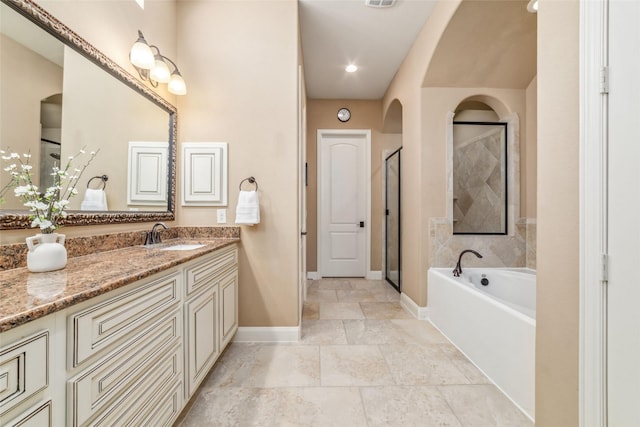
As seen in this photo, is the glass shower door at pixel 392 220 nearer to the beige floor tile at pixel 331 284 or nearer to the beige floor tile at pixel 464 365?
the beige floor tile at pixel 331 284

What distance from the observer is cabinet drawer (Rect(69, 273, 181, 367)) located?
722 mm

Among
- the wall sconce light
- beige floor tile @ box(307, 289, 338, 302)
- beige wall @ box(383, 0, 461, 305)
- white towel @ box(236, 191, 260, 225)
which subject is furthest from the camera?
beige floor tile @ box(307, 289, 338, 302)

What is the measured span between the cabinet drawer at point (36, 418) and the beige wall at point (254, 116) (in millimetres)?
1529

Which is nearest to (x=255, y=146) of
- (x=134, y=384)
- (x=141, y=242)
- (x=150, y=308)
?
(x=141, y=242)

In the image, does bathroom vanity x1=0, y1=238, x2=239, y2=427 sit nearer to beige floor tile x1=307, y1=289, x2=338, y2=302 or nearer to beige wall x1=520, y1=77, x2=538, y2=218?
beige floor tile x1=307, y1=289, x2=338, y2=302

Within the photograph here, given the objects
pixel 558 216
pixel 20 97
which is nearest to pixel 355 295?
pixel 558 216

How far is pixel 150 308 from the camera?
1.02m

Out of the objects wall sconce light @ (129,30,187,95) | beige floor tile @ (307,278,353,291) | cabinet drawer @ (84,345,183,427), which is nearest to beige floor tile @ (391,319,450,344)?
beige floor tile @ (307,278,353,291)

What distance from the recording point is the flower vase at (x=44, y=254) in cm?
95

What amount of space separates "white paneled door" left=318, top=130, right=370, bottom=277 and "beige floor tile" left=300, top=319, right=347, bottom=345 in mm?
1658

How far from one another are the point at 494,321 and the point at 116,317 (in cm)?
202

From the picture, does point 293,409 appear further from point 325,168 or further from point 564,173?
point 325,168

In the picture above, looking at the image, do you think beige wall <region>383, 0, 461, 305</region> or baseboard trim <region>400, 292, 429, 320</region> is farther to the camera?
baseboard trim <region>400, 292, 429, 320</region>

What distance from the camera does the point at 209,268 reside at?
1581mm
